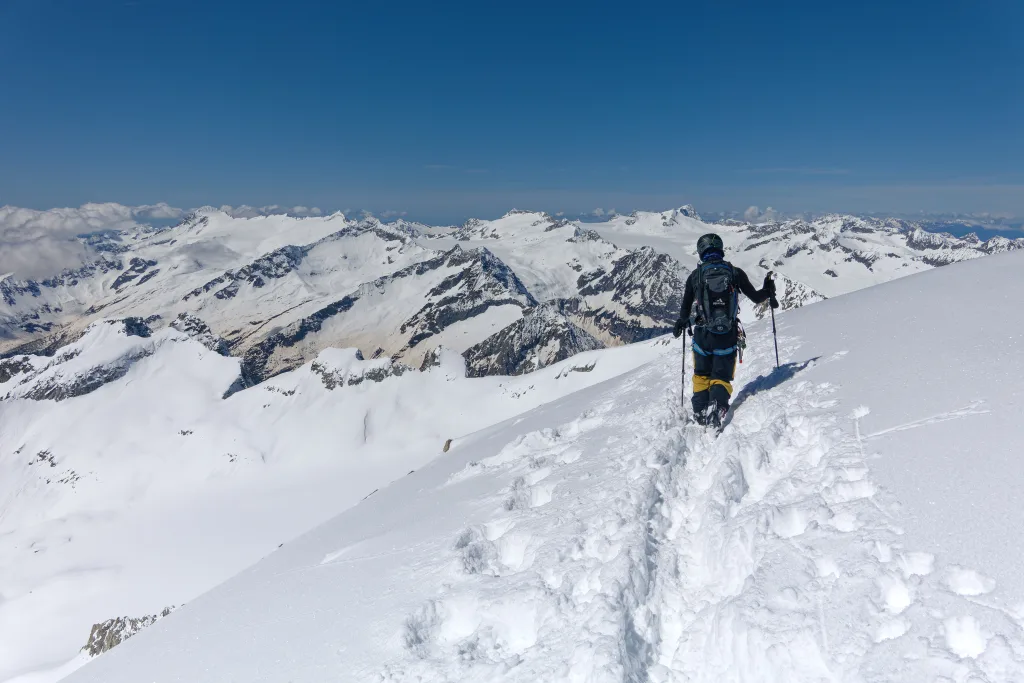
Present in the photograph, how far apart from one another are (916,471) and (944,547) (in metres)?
1.50

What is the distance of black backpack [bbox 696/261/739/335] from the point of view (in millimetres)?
10867

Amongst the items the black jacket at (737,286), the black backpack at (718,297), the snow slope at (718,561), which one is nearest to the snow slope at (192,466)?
the snow slope at (718,561)

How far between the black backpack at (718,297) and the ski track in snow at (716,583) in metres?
2.04

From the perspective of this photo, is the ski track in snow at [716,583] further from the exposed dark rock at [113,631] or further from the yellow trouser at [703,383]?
the exposed dark rock at [113,631]

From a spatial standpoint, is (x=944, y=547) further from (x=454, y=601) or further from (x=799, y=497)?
(x=454, y=601)

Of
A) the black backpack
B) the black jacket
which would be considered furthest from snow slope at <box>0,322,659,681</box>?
the black backpack

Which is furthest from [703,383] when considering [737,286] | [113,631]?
[113,631]

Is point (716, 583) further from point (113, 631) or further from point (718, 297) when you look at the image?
A: point (113, 631)

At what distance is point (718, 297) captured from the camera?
10953 mm

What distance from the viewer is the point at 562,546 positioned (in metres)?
7.18

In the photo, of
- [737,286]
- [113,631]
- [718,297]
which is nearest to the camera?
[718,297]

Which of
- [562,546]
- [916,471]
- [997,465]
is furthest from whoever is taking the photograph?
[562,546]

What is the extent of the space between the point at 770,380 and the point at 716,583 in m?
7.43

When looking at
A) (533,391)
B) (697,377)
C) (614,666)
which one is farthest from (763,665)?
(533,391)
